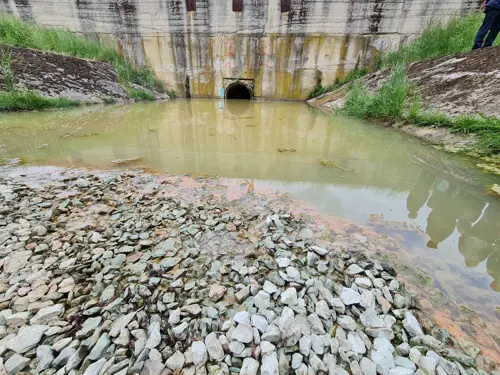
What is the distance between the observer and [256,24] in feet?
32.0

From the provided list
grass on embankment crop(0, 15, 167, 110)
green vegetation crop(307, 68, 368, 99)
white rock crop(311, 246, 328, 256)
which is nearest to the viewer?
white rock crop(311, 246, 328, 256)

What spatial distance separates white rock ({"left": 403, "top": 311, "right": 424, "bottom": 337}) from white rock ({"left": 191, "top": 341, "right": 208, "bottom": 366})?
0.93m

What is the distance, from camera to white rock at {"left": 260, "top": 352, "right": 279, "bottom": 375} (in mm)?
939

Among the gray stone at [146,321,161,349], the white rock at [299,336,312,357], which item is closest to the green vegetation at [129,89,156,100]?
the gray stone at [146,321,161,349]

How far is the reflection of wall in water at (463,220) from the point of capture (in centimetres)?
158

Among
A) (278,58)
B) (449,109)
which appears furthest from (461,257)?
(278,58)

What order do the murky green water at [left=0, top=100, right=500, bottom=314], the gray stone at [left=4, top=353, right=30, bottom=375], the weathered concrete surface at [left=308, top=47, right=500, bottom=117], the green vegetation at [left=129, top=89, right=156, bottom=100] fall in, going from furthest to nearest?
1. the green vegetation at [left=129, top=89, right=156, bottom=100]
2. the weathered concrete surface at [left=308, top=47, right=500, bottom=117]
3. the murky green water at [left=0, top=100, right=500, bottom=314]
4. the gray stone at [left=4, top=353, right=30, bottom=375]

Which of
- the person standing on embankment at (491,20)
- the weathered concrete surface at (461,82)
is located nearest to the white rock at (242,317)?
the weathered concrete surface at (461,82)

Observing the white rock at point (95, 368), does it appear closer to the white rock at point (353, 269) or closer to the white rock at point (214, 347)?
the white rock at point (214, 347)

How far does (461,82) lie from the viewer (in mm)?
4887

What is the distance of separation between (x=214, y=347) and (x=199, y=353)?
0.07 m

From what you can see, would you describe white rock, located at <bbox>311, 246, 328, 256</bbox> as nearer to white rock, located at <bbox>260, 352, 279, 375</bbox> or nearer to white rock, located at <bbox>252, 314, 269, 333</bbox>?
white rock, located at <bbox>252, 314, 269, 333</bbox>

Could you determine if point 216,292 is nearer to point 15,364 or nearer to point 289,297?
point 289,297

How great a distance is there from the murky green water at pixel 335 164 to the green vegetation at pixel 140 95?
369cm
